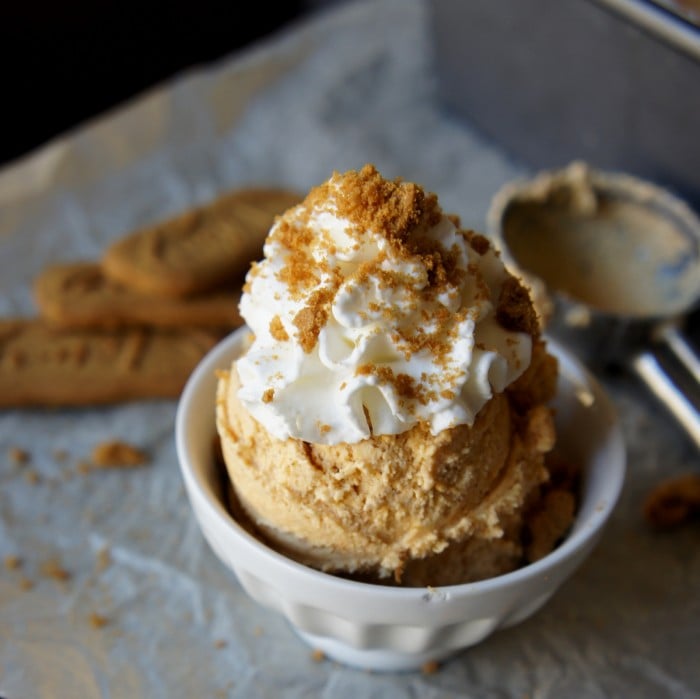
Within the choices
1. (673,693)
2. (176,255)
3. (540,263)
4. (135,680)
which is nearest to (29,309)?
(176,255)

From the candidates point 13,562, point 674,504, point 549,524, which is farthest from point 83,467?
point 674,504

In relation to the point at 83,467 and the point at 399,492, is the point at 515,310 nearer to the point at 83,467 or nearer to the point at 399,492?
the point at 399,492

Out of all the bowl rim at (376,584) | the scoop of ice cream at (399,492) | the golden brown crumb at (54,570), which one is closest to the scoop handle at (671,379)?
the bowl rim at (376,584)

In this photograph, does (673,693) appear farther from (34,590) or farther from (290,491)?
(34,590)

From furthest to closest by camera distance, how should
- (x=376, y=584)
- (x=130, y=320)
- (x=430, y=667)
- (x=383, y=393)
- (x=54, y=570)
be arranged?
1. (x=130, y=320)
2. (x=54, y=570)
3. (x=430, y=667)
4. (x=376, y=584)
5. (x=383, y=393)

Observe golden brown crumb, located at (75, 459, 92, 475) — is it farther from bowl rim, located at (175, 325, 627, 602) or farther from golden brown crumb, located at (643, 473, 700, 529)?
golden brown crumb, located at (643, 473, 700, 529)
